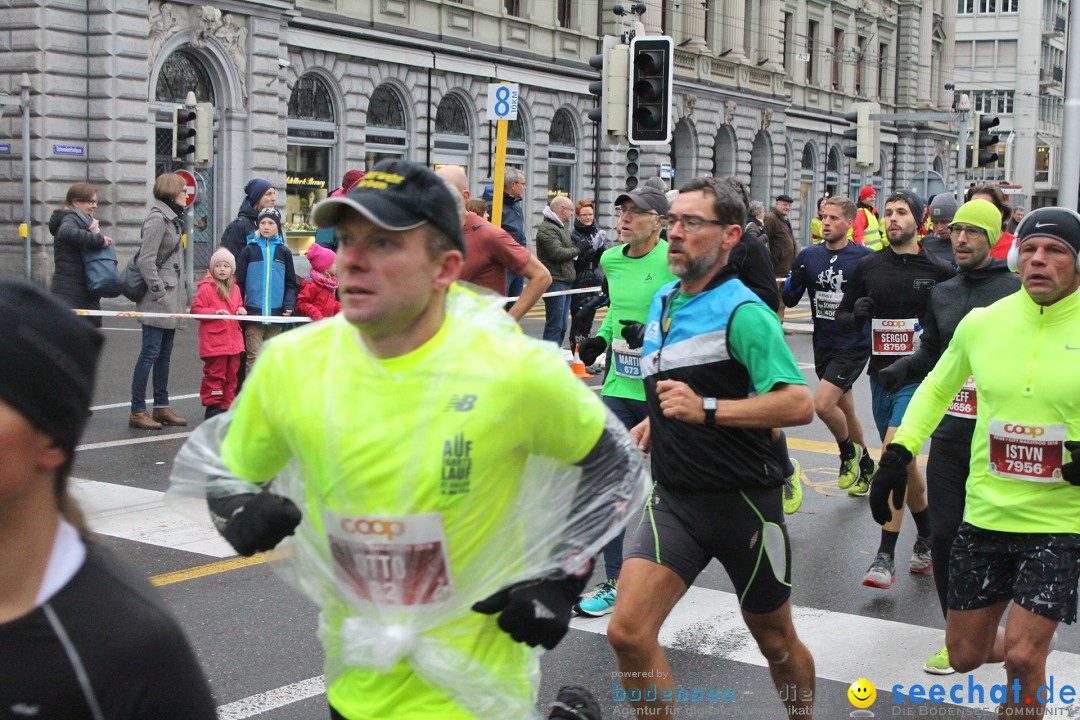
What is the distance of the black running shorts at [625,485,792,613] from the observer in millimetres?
4289

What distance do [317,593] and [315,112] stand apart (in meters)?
26.9

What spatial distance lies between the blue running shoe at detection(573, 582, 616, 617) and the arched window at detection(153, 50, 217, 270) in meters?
19.5

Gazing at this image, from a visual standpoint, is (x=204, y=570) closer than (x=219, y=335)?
Yes

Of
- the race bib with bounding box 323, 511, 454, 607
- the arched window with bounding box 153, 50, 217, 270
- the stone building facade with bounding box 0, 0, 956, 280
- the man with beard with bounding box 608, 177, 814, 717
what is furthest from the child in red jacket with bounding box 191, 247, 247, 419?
the arched window with bounding box 153, 50, 217, 270

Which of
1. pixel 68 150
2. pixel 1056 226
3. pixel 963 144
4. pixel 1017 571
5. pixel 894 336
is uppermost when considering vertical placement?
pixel 963 144

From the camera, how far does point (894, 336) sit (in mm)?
7672

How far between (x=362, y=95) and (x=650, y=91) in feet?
54.5

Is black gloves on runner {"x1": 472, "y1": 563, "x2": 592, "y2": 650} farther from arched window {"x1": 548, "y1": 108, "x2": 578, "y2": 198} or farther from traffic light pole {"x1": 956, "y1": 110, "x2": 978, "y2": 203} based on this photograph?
arched window {"x1": 548, "y1": 108, "x2": 578, "y2": 198}

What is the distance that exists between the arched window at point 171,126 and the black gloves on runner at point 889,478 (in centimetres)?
2126

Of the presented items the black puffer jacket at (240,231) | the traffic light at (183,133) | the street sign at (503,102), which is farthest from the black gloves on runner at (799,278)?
the traffic light at (183,133)

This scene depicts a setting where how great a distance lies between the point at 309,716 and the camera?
4.81 meters

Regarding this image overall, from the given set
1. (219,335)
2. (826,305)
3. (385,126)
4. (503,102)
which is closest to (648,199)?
(826,305)

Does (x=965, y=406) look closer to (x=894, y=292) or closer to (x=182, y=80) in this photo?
(x=894, y=292)

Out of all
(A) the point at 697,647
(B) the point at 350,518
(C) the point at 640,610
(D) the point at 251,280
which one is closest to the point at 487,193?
(D) the point at 251,280
